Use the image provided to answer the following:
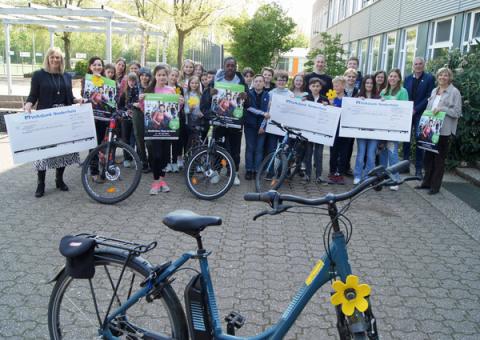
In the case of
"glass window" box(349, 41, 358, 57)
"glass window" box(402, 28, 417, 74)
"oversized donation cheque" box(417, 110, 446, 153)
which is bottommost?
"oversized donation cheque" box(417, 110, 446, 153)

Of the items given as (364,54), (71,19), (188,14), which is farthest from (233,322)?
(364,54)

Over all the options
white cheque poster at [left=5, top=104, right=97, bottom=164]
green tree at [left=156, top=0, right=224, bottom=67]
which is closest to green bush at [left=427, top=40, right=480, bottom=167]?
white cheque poster at [left=5, top=104, right=97, bottom=164]

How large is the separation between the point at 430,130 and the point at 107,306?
610 centimetres

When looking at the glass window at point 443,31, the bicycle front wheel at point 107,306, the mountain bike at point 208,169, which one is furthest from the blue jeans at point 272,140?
the glass window at point 443,31

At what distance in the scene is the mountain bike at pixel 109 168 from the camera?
649cm

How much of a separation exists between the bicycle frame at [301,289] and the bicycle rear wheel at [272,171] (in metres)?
4.65

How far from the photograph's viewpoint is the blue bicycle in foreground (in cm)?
239

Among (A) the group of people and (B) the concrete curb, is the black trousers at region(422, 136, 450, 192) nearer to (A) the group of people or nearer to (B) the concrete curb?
(A) the group of people

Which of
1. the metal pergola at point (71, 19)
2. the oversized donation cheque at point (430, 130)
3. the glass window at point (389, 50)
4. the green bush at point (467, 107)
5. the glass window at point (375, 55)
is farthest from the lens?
the glass window at point (375, 55)

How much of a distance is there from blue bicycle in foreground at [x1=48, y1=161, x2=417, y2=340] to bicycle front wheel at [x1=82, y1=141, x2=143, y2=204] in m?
3.64

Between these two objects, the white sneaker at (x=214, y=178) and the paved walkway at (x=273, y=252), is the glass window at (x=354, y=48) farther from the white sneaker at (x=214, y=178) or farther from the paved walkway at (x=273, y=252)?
the white sneaker at (x=214, y=178)

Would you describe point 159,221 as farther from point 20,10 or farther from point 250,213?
point 20,10

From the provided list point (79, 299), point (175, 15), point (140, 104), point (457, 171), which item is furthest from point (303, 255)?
point (175, 15)

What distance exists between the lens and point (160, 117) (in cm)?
691
